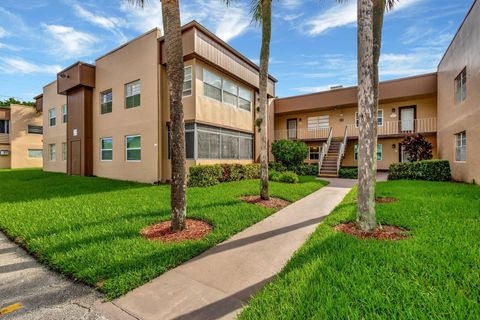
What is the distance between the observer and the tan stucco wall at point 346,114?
17.1 meters

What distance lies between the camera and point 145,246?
4.01 m

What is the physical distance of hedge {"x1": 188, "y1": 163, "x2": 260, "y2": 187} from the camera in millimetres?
10484

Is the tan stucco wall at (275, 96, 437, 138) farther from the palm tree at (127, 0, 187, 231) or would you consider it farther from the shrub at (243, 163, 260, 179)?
the palm tree at (127, 0, 187, 231)

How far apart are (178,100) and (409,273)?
15.5 feet

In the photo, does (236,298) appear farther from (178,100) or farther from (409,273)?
(178,100)

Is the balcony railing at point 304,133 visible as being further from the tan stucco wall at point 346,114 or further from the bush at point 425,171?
the bush at point 425,171

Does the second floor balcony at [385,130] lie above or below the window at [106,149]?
above

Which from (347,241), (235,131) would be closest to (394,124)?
(235,131)

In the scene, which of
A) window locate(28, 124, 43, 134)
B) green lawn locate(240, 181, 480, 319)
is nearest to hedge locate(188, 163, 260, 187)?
green lawn locate(240, 181, 480, 319)

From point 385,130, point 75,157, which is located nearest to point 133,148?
point 75,157

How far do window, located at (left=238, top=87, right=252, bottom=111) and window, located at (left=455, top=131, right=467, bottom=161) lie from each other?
11.5m

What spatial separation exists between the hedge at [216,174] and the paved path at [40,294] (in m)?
6.89

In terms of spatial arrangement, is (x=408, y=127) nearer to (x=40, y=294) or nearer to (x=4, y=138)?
(x=40, y=294)

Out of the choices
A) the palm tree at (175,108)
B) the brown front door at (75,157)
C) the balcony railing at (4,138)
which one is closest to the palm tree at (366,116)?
the palm tree at (175,108)
